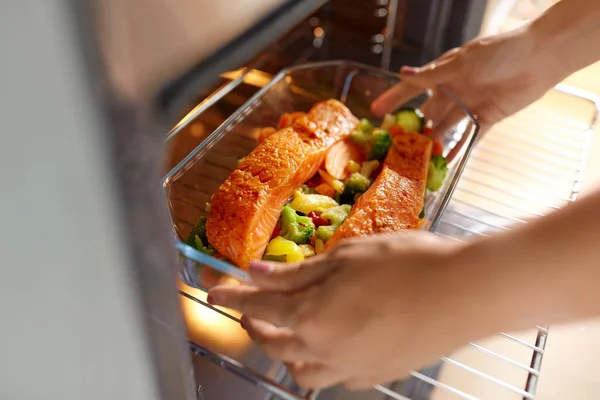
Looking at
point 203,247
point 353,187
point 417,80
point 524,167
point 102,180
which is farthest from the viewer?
point 524,167

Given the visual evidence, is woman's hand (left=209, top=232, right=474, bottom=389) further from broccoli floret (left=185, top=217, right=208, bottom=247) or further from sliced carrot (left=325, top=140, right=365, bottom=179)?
sliced carrot (left=325, top=140, right=365, bottom=179)

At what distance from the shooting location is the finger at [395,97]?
3.43 feet

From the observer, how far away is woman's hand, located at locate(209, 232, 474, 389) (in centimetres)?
47

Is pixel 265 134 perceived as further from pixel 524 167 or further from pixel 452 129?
pixel 524 167

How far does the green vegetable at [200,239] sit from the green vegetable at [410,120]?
1.40ft

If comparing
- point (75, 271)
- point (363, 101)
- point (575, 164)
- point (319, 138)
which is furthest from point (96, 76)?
point (575, 164)

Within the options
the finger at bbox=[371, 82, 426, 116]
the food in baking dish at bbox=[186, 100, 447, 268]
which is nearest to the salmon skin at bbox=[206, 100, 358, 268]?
the food in baking dish at bbox=[186, 100, 447, 268]

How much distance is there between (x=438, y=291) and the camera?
47 centimetres

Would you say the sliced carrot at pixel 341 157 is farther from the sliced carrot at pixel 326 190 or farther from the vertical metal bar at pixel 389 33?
the vertical metal bar at pixel 389 33

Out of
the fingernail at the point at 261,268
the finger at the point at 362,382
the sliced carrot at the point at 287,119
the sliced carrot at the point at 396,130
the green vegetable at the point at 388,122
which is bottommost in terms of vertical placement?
the finger at the point at 362,382

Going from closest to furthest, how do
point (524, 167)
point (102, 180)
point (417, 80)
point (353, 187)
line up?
point (102, 180) → point (353, 187) → point (417, 80) → point (524, 167)

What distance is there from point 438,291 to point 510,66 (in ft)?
2.13

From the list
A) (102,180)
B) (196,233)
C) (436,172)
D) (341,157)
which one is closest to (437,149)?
(436,172)

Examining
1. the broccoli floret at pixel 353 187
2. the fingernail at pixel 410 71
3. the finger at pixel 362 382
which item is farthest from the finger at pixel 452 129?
the finger at pixel 362 382
